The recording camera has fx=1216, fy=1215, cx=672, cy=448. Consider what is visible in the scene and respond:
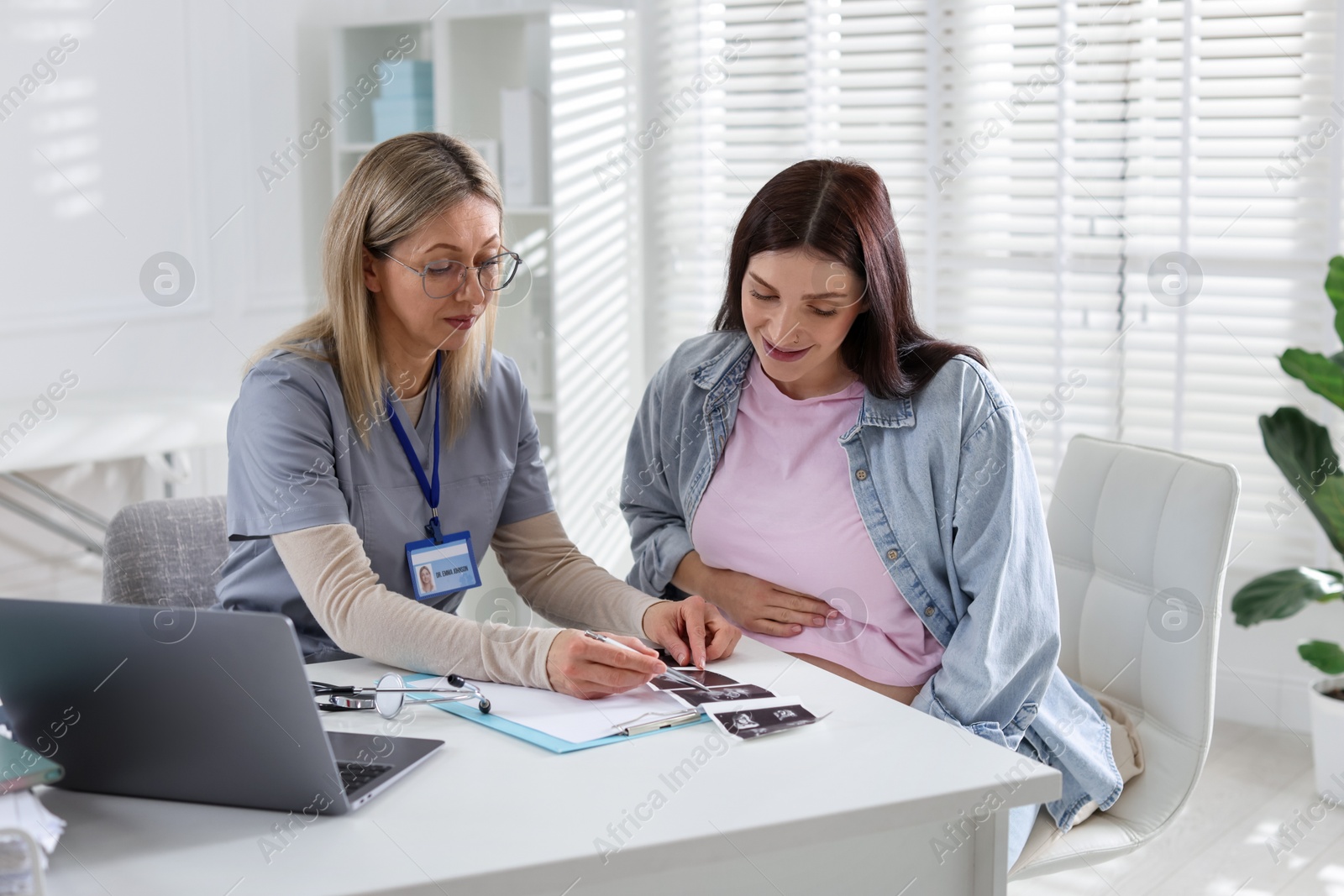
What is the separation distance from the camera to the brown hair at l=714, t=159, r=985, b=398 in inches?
67.7

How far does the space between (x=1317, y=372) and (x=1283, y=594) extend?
502mm

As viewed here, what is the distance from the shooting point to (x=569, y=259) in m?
3.76

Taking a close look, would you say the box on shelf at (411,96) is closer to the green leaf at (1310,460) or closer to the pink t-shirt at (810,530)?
the pink t-shirt at (810,530)

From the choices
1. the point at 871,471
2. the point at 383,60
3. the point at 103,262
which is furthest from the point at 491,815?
the point at 383,60

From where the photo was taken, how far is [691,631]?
62.0 inches

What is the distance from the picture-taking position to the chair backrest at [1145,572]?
1.70 m

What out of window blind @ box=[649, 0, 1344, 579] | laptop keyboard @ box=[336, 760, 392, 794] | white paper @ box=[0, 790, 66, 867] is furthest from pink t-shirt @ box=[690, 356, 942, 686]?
window blind @ box=[649, 0, 1344, 579]

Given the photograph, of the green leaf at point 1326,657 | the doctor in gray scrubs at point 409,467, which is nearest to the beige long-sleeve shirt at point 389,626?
the doctor in gray scrubs at point 409,467

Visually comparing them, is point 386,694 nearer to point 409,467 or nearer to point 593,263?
point 409,467

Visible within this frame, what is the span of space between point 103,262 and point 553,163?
4.54 ft

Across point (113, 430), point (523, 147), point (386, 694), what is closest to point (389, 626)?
point (386, 694)

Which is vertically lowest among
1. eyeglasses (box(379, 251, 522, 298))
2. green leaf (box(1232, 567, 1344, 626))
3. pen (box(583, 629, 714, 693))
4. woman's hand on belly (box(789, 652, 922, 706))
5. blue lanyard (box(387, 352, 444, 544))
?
green leaf (box(1232, 567, 1344, 626))

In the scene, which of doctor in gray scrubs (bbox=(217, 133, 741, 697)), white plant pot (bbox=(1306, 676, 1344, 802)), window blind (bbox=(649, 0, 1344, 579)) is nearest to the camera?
doctor in gray scrubs (bbox=(217, 133, 741, 697))

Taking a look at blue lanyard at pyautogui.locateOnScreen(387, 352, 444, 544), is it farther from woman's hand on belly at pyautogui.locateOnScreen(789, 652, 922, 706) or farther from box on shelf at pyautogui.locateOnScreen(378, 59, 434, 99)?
box on shelf at pyautogui.locateOnScreen(378, 59, 434, 99)
